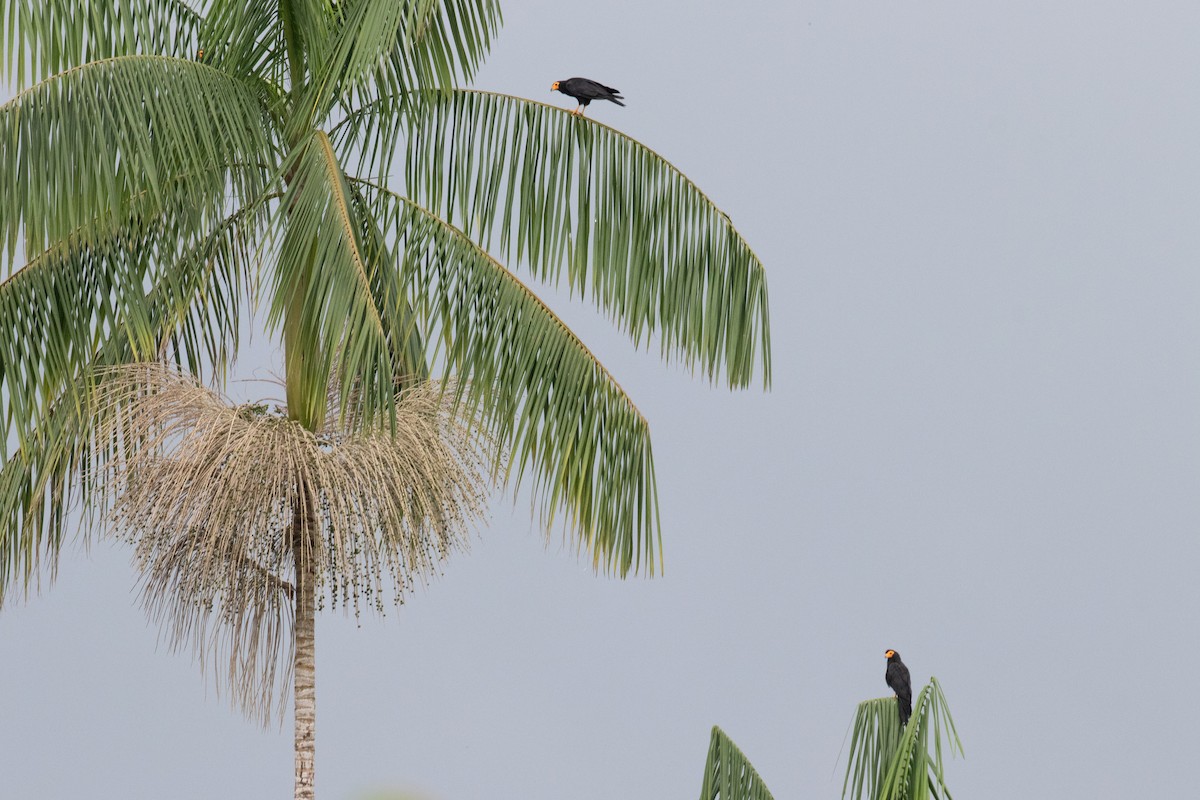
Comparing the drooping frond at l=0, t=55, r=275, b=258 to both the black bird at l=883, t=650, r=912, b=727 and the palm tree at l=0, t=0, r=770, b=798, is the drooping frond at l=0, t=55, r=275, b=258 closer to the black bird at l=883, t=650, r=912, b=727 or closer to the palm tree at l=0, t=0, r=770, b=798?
the palm tree at l=0, t=0, r=770, b=798

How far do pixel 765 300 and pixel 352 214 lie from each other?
149 cm

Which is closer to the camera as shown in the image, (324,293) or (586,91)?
(324,293)

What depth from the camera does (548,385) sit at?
568 cm

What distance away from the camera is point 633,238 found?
6.11m

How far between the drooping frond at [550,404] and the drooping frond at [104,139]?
854 millimetres

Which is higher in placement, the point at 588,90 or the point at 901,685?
the point at 588,90

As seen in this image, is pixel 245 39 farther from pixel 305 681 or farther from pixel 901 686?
pixel 901 686

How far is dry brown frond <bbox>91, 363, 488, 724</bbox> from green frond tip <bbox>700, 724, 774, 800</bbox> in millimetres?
1155

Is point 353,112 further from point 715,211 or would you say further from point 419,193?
point 715,211

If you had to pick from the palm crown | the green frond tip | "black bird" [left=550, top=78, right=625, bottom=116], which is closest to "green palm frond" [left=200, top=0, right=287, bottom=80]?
the palm crown

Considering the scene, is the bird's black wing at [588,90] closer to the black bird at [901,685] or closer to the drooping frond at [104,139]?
the drooping frond at [104,139]

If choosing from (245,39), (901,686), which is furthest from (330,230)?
(901,686)

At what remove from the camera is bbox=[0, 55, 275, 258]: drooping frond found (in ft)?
17.2

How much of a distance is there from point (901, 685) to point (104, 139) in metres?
2.92
